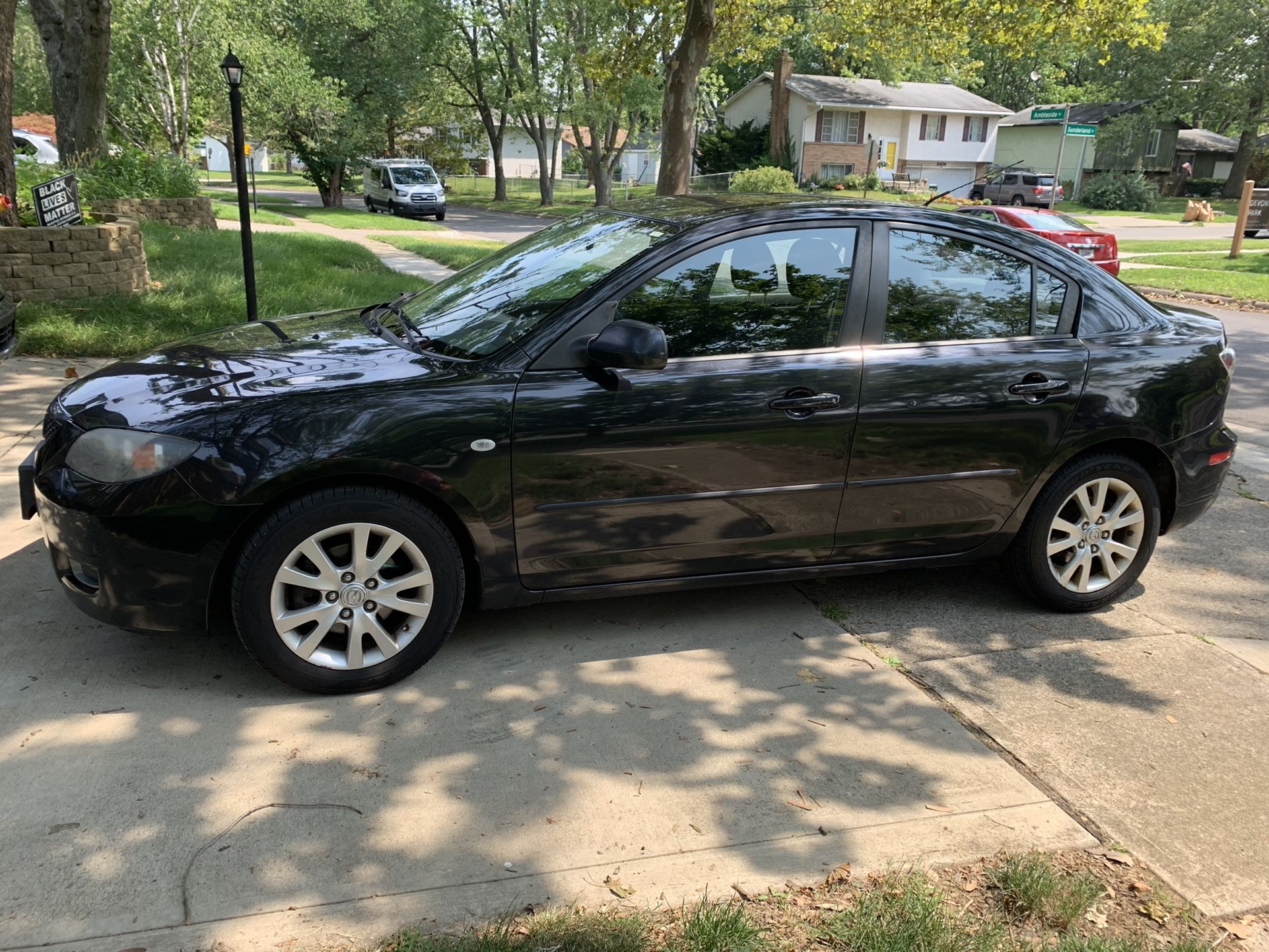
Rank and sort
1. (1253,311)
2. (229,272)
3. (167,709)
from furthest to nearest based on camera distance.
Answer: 1. (1253,311)
2. (229,272)
3. (167,709)

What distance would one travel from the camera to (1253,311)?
15.0m

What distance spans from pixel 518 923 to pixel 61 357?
7.68 meters

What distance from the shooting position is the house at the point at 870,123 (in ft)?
167

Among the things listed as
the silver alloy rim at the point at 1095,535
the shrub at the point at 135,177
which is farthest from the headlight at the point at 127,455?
the shrub at the point at 135,177

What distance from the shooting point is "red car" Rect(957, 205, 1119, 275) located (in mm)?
16484

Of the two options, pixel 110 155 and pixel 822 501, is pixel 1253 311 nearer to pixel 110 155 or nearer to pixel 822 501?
pixel 822 501

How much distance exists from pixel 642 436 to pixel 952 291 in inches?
58.4

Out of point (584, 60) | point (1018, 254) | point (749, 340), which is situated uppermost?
point (584, 60)

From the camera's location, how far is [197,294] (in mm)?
10305

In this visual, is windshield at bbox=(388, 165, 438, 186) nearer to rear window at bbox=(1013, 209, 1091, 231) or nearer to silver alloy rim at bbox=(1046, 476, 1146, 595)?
rear window at bbox=(1013, 209, 1091, 231)

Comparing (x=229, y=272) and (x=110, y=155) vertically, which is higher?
(x=110, y=155)

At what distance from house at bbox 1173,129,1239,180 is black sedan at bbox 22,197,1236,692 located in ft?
210

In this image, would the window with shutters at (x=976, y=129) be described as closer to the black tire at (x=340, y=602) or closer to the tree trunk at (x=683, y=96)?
the tree trunk at (x=683, y=96)

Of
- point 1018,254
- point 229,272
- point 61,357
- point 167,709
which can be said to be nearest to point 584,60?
point 229,272
